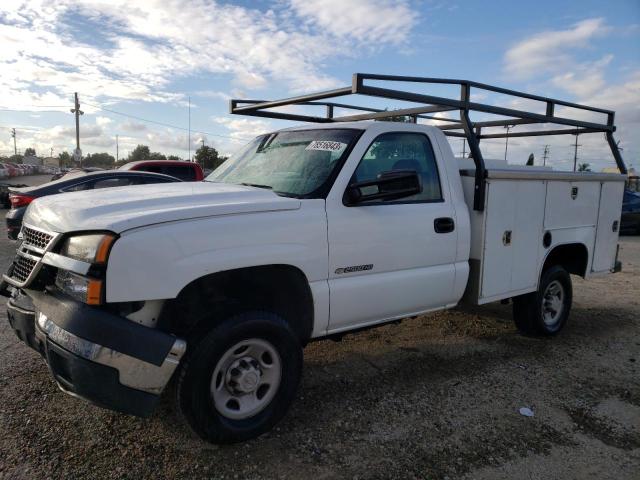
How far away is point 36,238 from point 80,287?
632mm

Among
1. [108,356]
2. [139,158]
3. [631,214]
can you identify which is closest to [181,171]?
[108,356]

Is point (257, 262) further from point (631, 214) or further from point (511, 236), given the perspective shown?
point (631, 214)

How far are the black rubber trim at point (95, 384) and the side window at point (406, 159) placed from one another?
2.11 meters

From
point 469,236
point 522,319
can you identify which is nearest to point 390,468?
point 469,236

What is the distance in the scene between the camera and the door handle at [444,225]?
4051 millimetres

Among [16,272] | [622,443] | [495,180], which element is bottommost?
[622,443]

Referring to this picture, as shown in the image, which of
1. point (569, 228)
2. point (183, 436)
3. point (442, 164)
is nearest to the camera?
point (183, 436)

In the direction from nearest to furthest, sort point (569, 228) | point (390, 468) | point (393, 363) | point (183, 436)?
1. point (390, 468)
2. point (183, 436)
3. point (393, 363)
4. point (569, 228)

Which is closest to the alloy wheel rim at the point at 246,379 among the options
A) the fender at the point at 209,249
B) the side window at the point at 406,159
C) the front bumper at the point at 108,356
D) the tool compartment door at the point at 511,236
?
the front bumper at the point at 108,356

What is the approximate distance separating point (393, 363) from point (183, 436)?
6.70 feet

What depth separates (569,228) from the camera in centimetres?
533

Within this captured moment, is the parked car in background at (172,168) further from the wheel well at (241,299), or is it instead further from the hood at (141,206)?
the wheel well at (241,299)

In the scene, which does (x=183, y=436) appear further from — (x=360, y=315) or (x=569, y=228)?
(x=569, y=228)

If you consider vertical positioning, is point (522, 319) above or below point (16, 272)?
below
